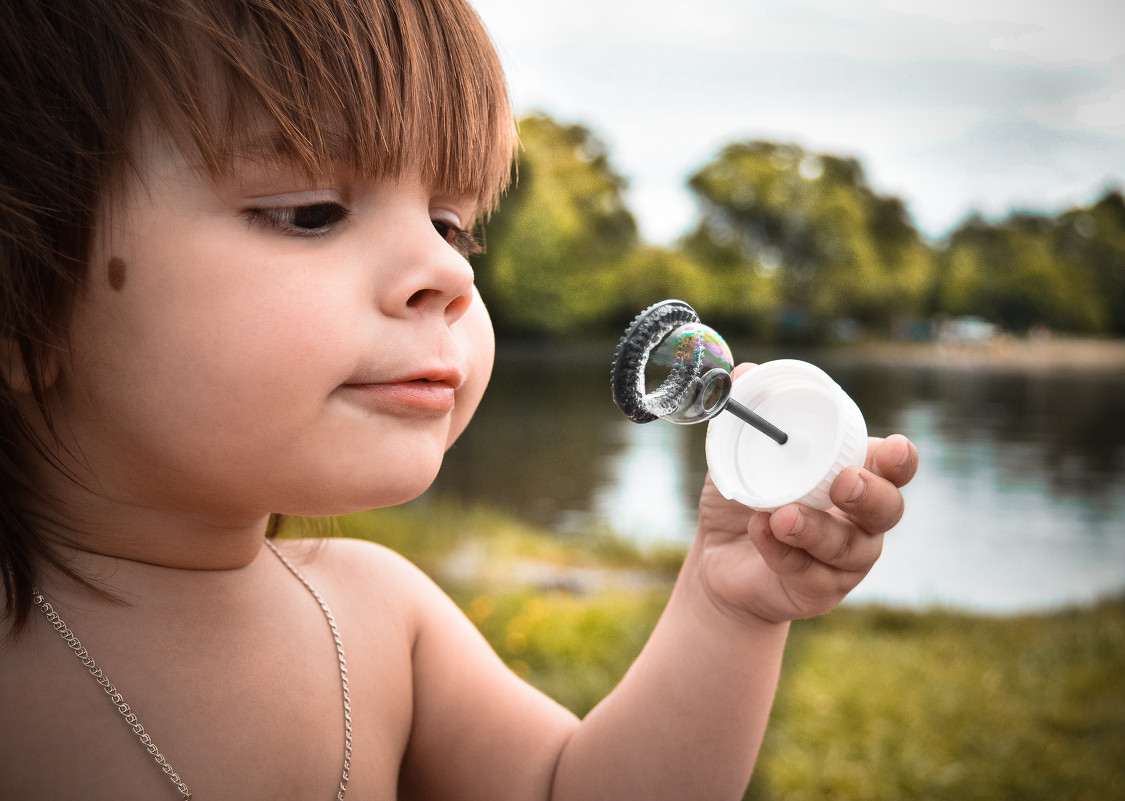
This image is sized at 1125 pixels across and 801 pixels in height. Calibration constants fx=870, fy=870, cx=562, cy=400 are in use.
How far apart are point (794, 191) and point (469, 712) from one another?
1646 centimetres

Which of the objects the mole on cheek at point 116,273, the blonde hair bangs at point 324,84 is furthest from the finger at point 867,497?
the mole on cheek at point 116,273

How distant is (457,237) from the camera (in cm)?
102

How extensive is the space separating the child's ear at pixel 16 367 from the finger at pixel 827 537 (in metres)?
0.67

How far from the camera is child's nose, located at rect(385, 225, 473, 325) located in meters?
0.76

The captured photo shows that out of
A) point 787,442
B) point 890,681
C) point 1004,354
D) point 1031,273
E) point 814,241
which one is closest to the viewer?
point 787,442

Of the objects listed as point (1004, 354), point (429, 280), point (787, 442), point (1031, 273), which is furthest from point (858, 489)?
point (1004, 354)

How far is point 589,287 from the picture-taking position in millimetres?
15703

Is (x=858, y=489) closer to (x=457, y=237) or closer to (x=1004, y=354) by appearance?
(x=457, y=237)

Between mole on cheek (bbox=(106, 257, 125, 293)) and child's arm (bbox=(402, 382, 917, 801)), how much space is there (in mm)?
586

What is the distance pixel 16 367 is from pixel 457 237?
1.54 ft

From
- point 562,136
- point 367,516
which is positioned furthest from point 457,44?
point 562,136

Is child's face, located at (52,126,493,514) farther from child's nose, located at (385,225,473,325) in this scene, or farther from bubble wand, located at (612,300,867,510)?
bubble wand, located at (612,300,867,510)

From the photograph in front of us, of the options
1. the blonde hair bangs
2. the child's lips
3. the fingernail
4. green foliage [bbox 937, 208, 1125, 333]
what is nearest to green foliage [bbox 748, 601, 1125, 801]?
the fingernail

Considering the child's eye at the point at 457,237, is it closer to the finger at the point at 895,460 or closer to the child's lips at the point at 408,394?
the child's lips at the point at 408,394
